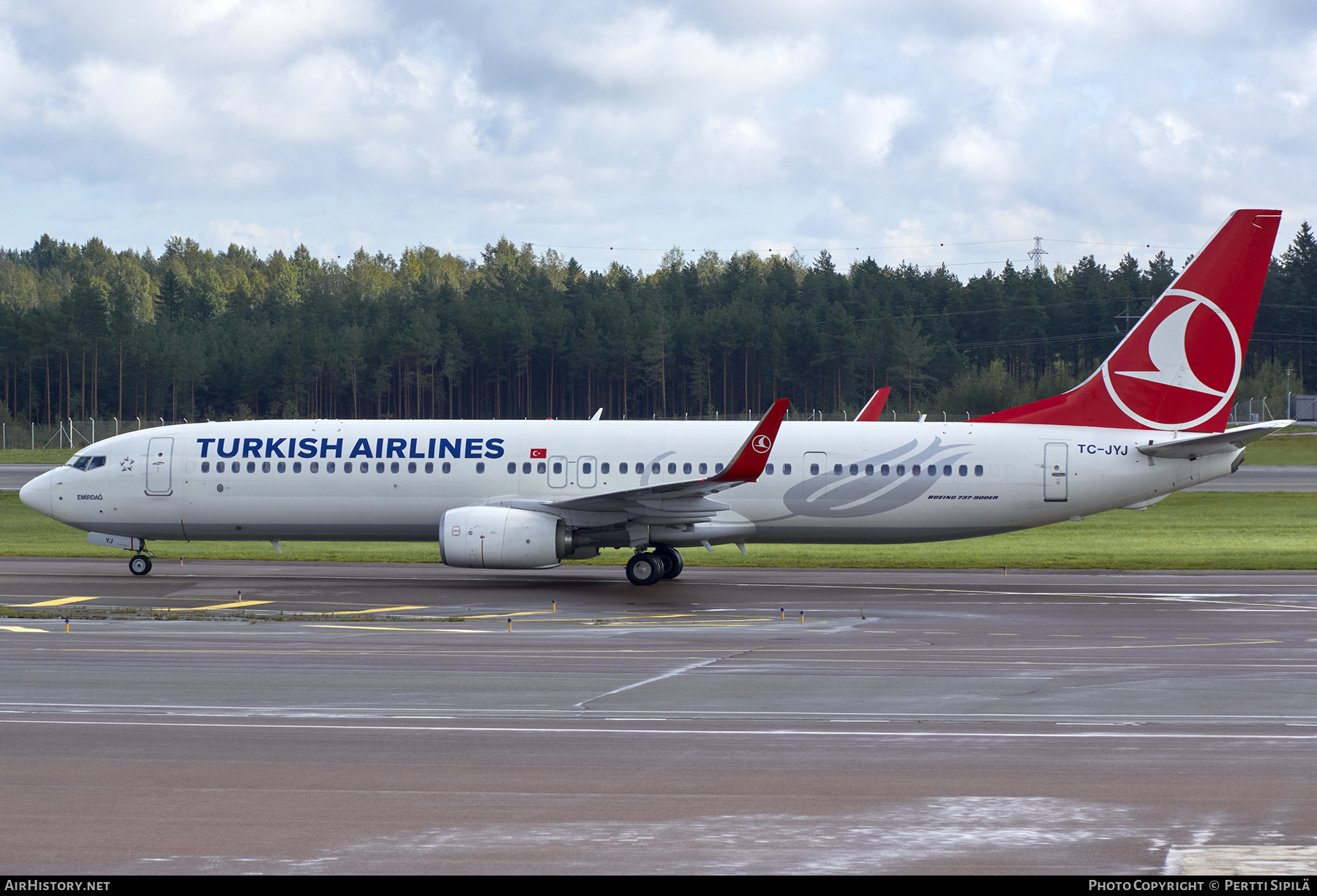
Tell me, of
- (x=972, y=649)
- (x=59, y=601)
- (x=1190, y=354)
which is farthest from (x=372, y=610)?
(x=1190, y=354)

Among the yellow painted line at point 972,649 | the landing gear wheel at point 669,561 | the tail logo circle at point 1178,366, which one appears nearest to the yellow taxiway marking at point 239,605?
the landing gear wheel at point 669,561

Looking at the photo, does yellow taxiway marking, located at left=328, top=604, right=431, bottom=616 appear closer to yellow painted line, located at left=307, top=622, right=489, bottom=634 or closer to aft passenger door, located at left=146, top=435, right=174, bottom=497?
yellow painted line, located at left=307, top=622, right=489, bottom=634

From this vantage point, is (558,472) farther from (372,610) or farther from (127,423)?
(127,423)

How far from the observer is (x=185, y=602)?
86.9 ft

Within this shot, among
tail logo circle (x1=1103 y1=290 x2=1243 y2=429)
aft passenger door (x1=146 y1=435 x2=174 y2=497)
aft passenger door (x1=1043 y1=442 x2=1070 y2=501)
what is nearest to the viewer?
aft passenger door (x1=1043 y1=442 x2=1070 y2=501)

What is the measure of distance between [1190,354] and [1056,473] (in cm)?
422

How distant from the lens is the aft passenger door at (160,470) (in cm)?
3212

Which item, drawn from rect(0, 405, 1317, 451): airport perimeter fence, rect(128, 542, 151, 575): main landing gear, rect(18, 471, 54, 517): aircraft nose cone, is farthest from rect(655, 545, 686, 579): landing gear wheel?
rect(0, 405, 1317, 451): airport perimeter fence

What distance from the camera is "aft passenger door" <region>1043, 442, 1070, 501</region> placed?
1213 inches

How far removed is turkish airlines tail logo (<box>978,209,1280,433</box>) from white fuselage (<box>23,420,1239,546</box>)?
592mm

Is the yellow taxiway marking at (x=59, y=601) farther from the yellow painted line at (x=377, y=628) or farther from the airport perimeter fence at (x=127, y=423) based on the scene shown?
the airport perimeter fence at (x=127, y=423)
